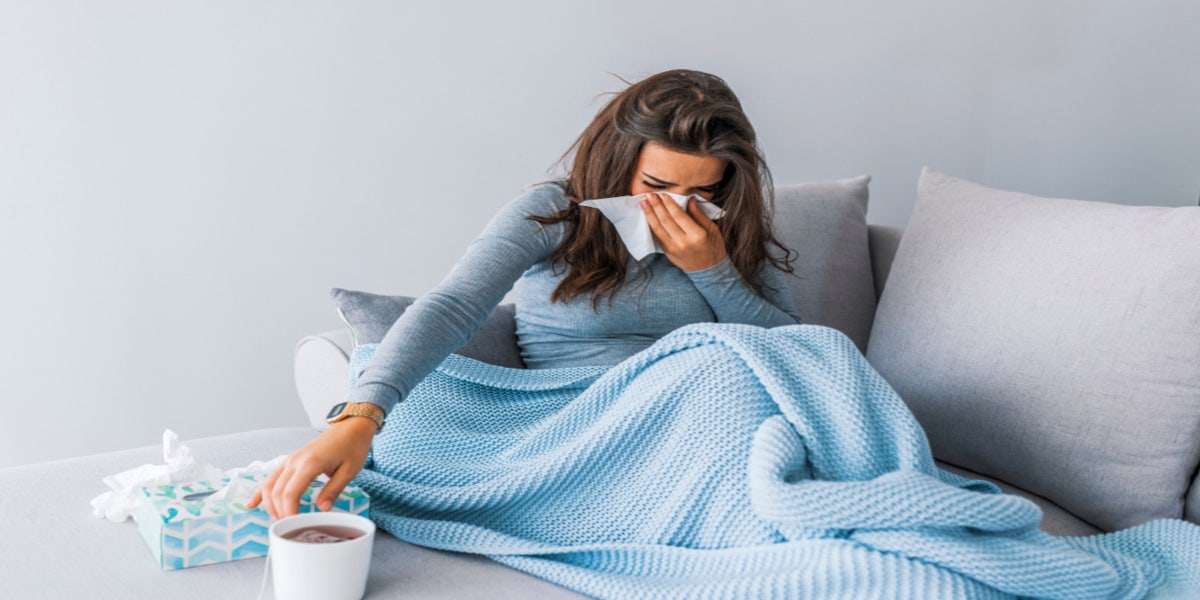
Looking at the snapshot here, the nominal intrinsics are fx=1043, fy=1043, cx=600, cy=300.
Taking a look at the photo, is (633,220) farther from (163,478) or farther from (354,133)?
(354,133)

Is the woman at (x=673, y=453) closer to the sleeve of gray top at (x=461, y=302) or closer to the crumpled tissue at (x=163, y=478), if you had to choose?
the sleeve of gray top at (x=461, y=302)

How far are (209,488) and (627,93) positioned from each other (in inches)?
28.9

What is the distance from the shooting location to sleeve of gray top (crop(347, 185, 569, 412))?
43.1 inches

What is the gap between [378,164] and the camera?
1.96 meters

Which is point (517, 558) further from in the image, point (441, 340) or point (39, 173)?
point (39, 173)

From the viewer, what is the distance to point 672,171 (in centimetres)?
138

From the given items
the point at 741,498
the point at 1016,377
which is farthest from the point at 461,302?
the point at 1016,377

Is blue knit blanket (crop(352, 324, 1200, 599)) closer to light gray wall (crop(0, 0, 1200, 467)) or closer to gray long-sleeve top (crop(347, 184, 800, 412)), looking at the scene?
gray long-sleeve top (crop(347, 184, 800, 412))

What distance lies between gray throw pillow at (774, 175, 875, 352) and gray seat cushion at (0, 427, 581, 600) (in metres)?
0.90

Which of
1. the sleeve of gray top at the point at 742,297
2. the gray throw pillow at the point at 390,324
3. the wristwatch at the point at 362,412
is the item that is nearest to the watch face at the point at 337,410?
the wristwatch at the point at 362,412

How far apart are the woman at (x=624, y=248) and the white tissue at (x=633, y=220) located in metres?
0.01

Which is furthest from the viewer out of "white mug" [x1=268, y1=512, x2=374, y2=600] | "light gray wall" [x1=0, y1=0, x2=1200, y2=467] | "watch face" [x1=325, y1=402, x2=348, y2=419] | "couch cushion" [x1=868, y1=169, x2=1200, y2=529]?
"light gray wall" [x1=0, y1=0, x2=1200, y2=467]

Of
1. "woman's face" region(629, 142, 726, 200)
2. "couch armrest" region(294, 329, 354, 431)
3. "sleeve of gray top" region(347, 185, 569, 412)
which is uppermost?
"woman's face" region(629, 142, 726, 200)

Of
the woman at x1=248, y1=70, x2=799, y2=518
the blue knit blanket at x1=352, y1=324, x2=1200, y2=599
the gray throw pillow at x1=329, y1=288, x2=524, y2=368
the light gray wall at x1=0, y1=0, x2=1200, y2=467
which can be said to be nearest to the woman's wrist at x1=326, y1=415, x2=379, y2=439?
the blue knit blanket at x1=352, y1=324, x2=1200, y2=599
